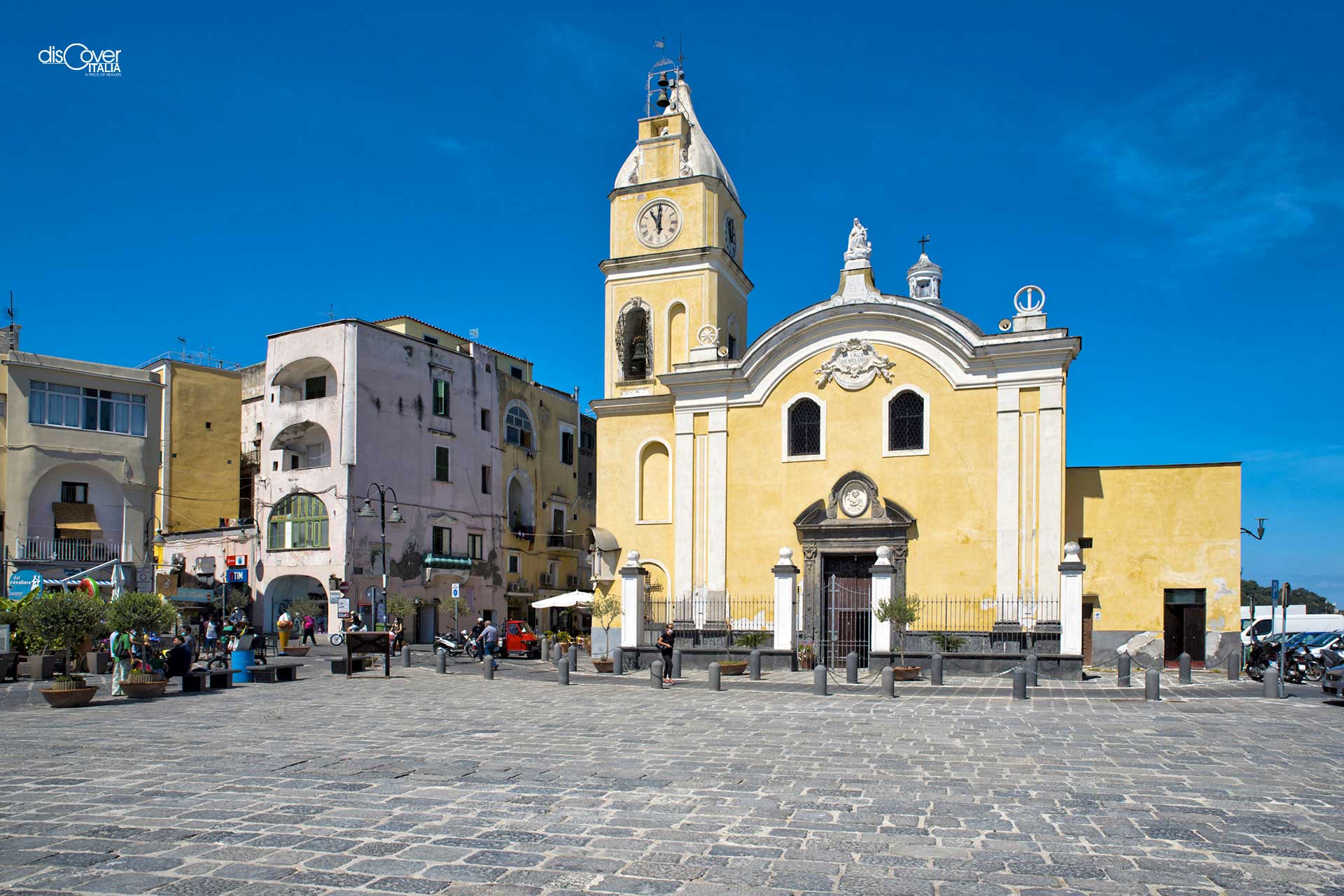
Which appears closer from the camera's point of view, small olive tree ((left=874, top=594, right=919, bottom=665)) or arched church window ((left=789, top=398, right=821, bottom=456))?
small olive tree ((left=874, top=594, right=919, bottom=665))

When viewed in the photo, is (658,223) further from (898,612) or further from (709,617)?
(898,612)

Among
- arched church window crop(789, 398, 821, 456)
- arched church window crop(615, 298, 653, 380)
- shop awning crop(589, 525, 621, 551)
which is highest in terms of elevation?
arched church window crop(615, 298, 653, 380)

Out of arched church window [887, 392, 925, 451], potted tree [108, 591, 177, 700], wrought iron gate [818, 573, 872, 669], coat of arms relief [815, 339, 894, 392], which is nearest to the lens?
potted tree [108, 591, 177, 700]

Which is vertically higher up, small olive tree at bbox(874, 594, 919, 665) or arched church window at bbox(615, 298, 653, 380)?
arched church window at bbox(615, 298, 653, 380)

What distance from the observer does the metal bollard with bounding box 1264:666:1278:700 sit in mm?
19688

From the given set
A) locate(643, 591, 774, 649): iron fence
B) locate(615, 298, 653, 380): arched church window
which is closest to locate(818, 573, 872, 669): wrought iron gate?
locate(643, 591, 774, 649): iron fence

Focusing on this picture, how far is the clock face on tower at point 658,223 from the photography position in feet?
106

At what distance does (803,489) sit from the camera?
2909 centimetres

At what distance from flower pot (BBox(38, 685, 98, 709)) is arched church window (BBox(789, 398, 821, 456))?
17941mm

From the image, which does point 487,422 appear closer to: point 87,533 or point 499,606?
point 499,606

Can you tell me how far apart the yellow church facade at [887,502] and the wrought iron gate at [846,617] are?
67 millimetres

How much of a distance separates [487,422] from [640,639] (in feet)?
67.3

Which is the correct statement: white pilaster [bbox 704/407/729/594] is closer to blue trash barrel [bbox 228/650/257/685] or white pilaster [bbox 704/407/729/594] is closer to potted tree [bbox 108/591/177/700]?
blue trash barrel [bbox 228/650/257/685]

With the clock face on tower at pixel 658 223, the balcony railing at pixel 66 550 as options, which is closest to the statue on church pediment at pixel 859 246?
the clock face on tower at pixel 658 223
